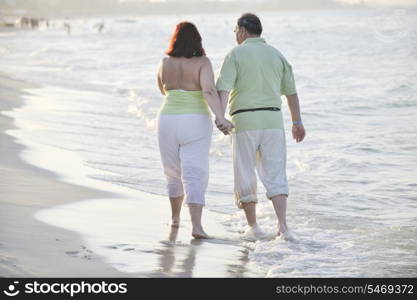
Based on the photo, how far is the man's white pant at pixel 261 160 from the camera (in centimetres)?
636

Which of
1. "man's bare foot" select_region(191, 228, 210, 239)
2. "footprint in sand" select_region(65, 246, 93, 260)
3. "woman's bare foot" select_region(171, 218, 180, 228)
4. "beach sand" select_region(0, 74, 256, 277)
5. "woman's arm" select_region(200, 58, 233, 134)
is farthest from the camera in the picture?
"woman's bare foot" select_region(171, 218, 180, 228)

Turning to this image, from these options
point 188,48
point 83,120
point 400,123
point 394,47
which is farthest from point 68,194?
point 394,47

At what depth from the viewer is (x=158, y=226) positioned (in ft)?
21.7

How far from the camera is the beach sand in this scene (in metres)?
5.09

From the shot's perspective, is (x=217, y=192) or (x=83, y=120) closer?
(x=217, y=192)

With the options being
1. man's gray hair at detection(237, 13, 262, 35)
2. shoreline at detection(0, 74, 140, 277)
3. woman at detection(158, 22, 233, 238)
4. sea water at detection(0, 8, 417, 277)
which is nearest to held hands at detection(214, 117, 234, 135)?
woman at detection(158, 22, 233, 238)

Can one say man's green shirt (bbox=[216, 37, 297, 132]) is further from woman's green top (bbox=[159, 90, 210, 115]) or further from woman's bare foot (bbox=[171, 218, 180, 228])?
woman's bare foot (bbox=[171, 218, 180, 228])

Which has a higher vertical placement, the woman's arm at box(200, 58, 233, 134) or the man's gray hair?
the man's gray hair

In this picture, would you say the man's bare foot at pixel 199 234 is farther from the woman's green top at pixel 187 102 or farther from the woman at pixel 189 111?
the woman's green top at pixel 187 102

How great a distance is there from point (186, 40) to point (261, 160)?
3.68 feet

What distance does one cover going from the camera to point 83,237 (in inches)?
233

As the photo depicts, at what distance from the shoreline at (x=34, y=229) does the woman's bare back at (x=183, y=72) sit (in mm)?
1390

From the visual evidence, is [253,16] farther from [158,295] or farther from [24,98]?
[24,98]

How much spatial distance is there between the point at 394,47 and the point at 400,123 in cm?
2459
